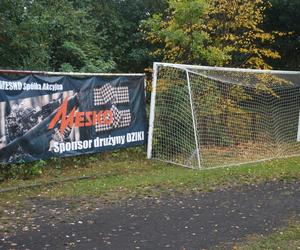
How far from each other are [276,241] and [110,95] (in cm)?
661

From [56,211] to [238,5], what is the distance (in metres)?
10.5

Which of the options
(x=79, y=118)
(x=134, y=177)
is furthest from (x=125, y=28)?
(x=134, y=177)

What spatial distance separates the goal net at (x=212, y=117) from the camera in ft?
40.5

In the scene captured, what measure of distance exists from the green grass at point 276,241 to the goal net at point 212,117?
516 centimetres

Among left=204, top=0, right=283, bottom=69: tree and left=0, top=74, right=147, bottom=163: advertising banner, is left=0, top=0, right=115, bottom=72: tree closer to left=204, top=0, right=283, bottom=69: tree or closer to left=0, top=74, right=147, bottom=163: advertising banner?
left=0, top=74, right=147, bottom=163: advertising banner

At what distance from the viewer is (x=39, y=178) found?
33.9ft

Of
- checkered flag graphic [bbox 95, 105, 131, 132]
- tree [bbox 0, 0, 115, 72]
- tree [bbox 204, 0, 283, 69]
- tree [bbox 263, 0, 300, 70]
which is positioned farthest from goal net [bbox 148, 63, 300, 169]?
tree [bbox 263, 0, 300, 70]

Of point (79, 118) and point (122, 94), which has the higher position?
point (122, 94)

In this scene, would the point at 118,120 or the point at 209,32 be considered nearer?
the point at 118,120

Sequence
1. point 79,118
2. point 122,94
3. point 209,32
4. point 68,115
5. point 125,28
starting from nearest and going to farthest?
point 68,115 < point 79,118 < point 122,94 < point 209,32 < point 125,28

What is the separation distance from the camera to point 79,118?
11.3m

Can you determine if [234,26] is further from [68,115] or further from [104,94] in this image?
[68,115]

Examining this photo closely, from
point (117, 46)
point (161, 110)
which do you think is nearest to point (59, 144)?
point (161, 110)

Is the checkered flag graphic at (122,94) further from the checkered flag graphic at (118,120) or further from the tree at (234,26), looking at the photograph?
the tree at (234,26)
